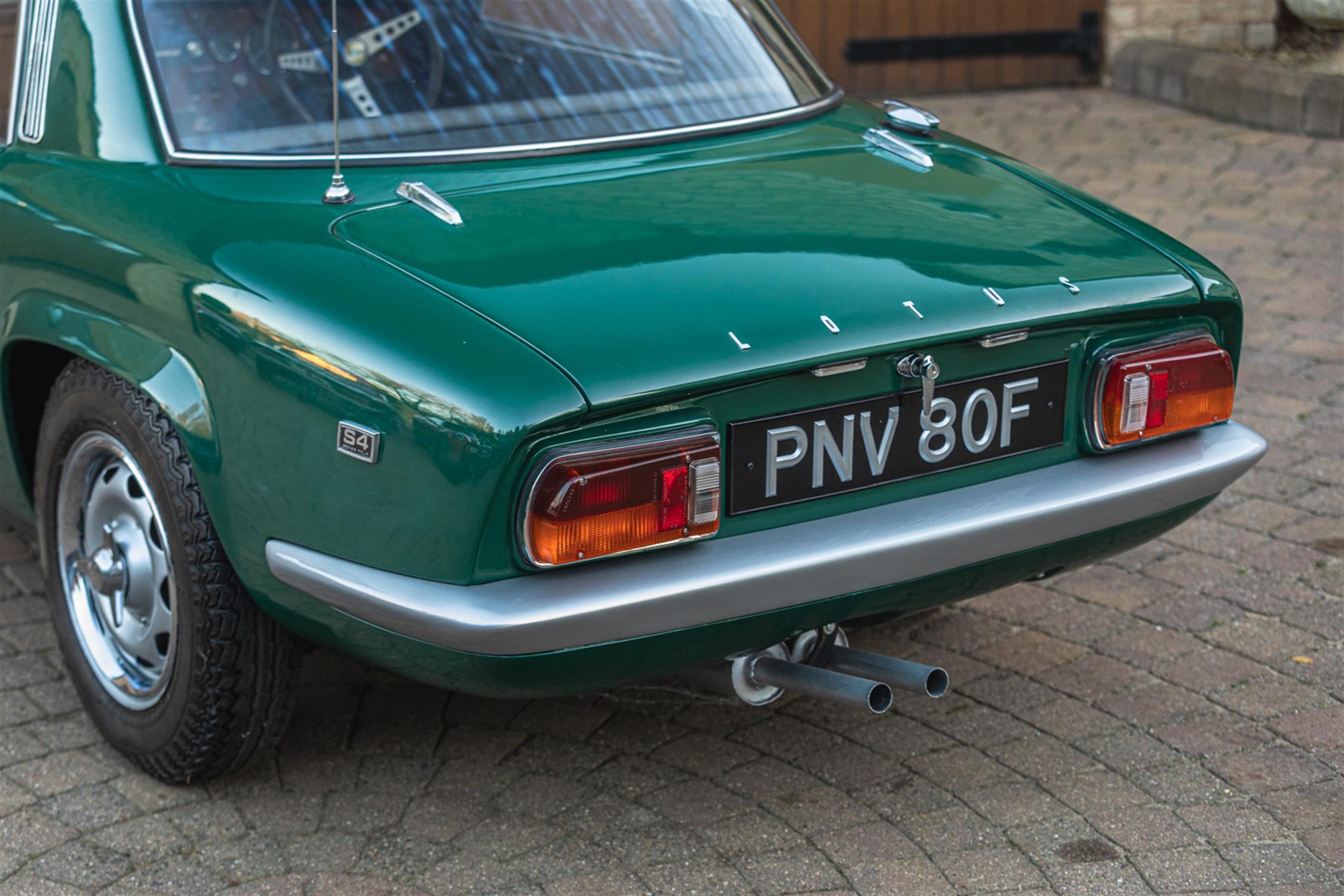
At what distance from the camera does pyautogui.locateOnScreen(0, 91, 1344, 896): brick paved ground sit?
2.62 m

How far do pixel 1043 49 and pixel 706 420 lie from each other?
7.91 meters

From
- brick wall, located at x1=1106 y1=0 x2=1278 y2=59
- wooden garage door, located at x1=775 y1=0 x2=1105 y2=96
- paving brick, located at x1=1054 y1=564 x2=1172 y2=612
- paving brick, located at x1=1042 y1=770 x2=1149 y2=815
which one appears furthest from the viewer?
brick wall, located at x1=1106 y1=0 x2=1278 y2=59

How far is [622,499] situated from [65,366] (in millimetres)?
1420

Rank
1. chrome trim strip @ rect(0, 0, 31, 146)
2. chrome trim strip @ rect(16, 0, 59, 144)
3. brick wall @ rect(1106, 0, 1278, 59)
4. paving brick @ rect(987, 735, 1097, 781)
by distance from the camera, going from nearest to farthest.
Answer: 1. paving brick @ rect(987, 735, 1097, 781)
2. chrome trim strip @ rect(16, 0, 59, 144)
3. chrome trim strip @ rect(0, 0, 31, 146)
4. brick wall @ rect(1106, 0, 1278, 59)

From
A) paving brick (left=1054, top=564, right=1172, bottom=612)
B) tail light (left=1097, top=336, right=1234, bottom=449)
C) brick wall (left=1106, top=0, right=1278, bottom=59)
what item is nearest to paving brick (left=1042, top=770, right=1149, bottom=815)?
tail light (left=1097, top=336, right=1234, bottom=449)

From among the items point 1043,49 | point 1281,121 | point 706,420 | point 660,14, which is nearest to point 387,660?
point 706,420

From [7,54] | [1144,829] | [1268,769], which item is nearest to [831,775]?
[1144,829]

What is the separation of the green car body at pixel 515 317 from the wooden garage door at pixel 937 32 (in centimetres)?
Answer: 629

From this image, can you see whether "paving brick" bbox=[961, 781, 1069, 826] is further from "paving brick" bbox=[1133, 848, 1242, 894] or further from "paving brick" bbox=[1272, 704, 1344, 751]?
"paving brick" bbox=[1272, 704, 1344, 751]

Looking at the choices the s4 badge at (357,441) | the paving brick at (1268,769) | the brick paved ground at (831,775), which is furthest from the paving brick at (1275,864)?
the s4 badge at (357,441)

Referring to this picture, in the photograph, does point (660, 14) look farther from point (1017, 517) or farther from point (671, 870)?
point (671, 870)

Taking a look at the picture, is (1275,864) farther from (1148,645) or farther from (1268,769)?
(1148,645)

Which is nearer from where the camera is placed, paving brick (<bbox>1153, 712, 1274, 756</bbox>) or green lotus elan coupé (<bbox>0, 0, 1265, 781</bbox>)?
green lotus elan coupé (<bbox>0, 0, 1265, 781</bbox>)

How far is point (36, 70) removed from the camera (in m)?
3.12
